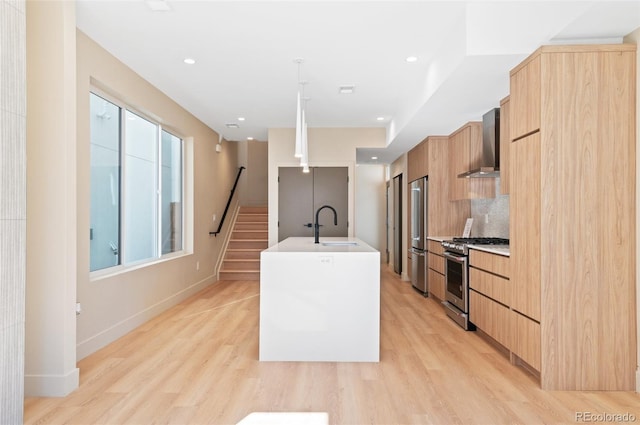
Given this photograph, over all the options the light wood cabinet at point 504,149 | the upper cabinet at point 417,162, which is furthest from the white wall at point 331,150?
the light wood cabinet at point 504,149

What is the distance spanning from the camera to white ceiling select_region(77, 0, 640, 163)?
112 inches

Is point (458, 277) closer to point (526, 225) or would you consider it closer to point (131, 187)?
point (526, 225)

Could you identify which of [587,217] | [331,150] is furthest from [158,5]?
[331,150]

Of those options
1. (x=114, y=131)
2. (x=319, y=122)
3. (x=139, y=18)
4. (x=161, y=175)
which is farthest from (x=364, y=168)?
(x=139, y=18)

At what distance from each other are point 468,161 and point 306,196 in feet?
9.04

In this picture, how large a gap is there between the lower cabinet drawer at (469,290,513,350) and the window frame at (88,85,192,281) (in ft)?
11.2

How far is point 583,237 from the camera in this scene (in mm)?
2715

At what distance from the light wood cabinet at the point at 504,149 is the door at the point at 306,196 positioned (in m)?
3.31

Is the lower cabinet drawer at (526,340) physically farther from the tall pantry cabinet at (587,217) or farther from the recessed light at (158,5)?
the recessed light at (158,5)

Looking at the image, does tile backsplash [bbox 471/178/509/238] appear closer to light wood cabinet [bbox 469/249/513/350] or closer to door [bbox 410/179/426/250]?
door [bbox 410/179/426/250]

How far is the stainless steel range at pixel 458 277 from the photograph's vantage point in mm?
4211

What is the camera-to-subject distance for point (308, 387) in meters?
2.78

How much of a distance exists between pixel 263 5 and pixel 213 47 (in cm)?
88

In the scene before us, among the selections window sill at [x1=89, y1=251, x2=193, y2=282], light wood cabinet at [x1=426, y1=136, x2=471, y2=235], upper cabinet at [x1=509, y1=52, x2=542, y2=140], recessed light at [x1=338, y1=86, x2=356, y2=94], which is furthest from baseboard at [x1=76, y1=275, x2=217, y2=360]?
upper cabinet at [x1=509, y1=52, x2=542, y2=140]
